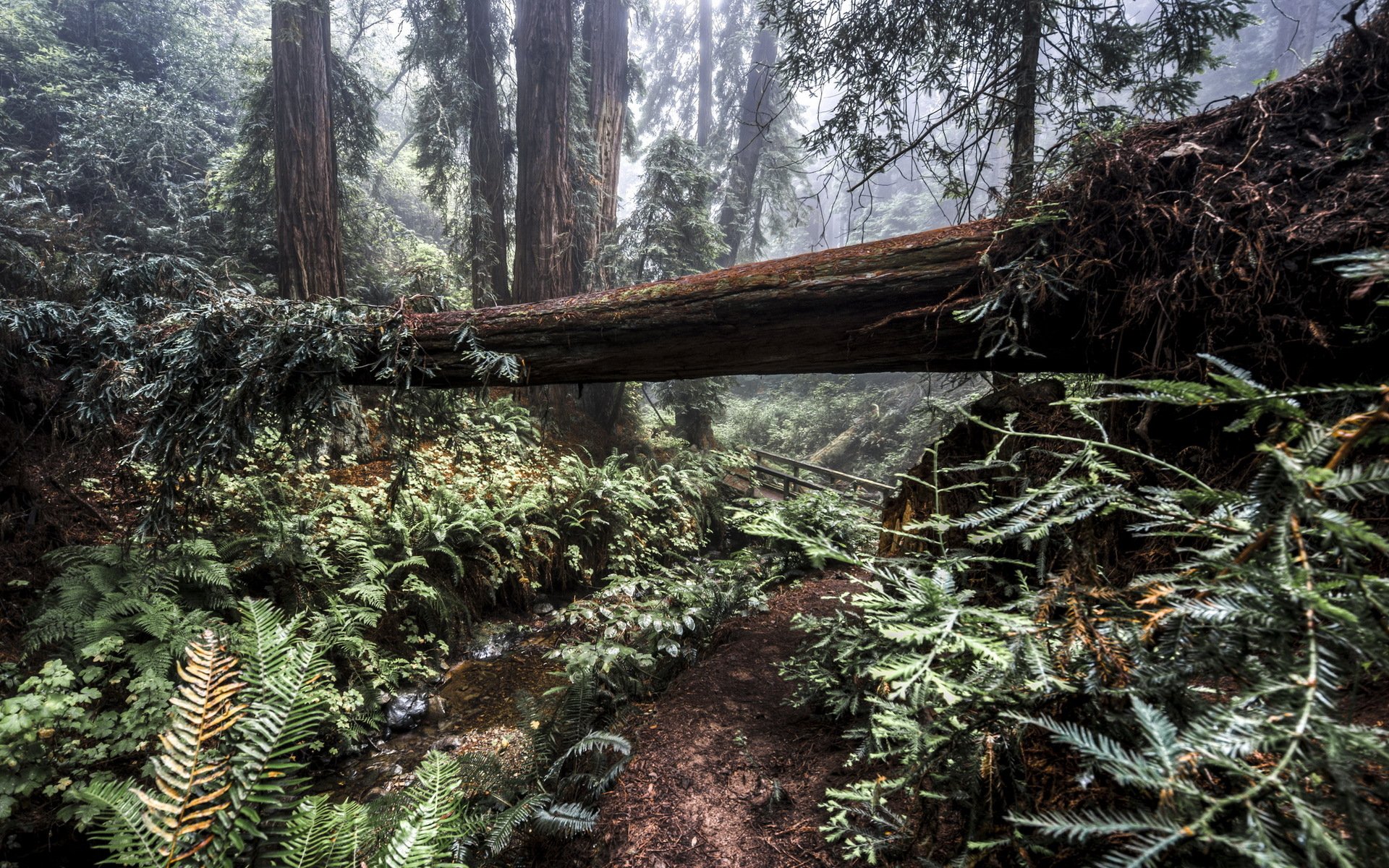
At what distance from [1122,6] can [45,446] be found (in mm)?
8977

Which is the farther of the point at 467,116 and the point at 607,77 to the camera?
the point at 607,77

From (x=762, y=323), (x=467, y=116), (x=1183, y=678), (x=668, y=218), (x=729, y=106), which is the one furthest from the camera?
(x=729, y=106)

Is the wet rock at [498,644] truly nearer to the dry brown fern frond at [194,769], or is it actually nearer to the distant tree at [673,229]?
the dry brown fern frond at [194,769]

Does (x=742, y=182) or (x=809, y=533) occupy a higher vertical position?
(x=742, y=182)

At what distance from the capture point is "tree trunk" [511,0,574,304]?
852cm

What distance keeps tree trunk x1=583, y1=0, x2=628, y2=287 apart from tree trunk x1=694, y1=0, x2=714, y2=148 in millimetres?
9886

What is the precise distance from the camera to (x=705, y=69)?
67.3 feet

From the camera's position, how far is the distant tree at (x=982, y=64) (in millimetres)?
3787

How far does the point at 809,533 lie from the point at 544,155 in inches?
285

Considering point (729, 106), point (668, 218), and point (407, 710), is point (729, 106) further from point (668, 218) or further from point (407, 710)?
point (407, 710)

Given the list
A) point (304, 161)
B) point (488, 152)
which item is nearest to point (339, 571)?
point (304, 161)

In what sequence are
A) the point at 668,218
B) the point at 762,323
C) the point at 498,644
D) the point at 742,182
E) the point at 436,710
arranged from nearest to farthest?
1. the point at 762,323
2. the point at 436,710
3. the point at 498,644
4. the point at 668,218
5. the point at 742,182

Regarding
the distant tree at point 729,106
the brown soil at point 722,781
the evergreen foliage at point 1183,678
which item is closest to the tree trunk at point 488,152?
the distant tree at point 729,106

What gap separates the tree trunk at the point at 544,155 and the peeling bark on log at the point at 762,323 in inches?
218
